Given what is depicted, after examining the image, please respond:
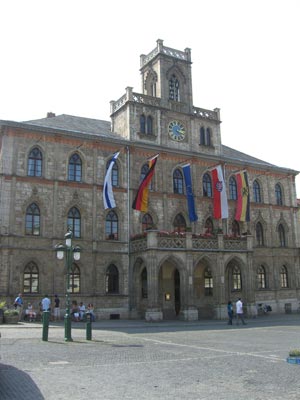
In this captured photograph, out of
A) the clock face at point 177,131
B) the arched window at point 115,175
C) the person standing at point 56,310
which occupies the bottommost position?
the person standing at point 56,310

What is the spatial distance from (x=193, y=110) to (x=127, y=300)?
17.9 meters

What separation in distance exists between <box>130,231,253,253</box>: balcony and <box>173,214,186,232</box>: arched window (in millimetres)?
3851

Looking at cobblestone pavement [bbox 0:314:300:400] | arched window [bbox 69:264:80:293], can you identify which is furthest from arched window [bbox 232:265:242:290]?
cobblestone pavement [bbox 0:314:300:400]

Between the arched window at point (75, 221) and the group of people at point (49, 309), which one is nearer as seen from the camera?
the group of people at point (49, 309)

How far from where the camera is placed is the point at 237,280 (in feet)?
130

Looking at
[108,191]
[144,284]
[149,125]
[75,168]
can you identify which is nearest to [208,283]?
[144,284]

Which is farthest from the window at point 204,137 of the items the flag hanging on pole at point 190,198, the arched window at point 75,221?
the arched window at point 75,221

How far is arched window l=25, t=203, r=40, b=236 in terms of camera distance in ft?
105

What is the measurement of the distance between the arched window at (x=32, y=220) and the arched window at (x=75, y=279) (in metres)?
3.70

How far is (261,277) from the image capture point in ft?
138

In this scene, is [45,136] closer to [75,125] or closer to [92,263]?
[75,125]

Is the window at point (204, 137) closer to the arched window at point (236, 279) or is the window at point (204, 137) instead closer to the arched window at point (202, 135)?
the arched window at point (202, 135)

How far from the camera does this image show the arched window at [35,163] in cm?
3281

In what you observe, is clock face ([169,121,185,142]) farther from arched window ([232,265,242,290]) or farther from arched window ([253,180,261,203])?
arched window ([232,265,242,290])
